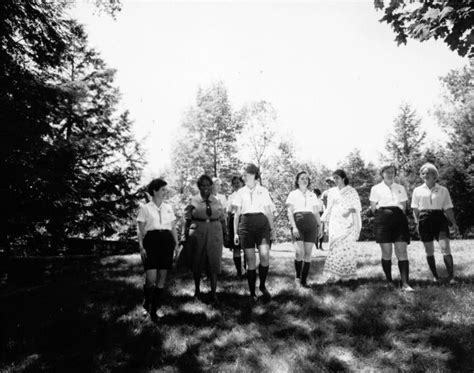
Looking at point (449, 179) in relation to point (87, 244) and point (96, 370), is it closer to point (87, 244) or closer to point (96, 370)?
point (87, 244)

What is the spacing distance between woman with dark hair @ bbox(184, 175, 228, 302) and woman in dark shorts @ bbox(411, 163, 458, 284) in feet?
13.4

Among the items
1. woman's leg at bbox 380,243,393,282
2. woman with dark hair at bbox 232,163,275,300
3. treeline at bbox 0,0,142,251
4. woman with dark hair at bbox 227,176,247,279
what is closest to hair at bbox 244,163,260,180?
woman with dark hair at bbox 232,163,275,300

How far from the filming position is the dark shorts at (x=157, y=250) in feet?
18.7

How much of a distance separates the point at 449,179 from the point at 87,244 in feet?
101

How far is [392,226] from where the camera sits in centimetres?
638

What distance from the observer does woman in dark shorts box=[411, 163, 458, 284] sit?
21.6ft

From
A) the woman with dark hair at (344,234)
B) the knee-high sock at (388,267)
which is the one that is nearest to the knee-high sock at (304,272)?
the woman with dark hair at (344,234)

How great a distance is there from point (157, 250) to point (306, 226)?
3.14 m

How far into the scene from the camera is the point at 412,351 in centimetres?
404

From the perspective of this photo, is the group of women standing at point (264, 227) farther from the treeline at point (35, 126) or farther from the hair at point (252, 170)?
the treeline at point (35, 126)

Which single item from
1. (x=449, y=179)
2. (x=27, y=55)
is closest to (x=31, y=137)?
(x=27, y=55)

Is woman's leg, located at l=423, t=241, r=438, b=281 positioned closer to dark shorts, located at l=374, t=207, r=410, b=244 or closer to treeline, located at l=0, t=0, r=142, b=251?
dark shorts, located at l=374, t=207, r=410, b=244

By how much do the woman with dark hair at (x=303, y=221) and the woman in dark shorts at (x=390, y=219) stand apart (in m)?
1.22

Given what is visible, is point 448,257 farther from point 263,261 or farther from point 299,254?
point 263,261
